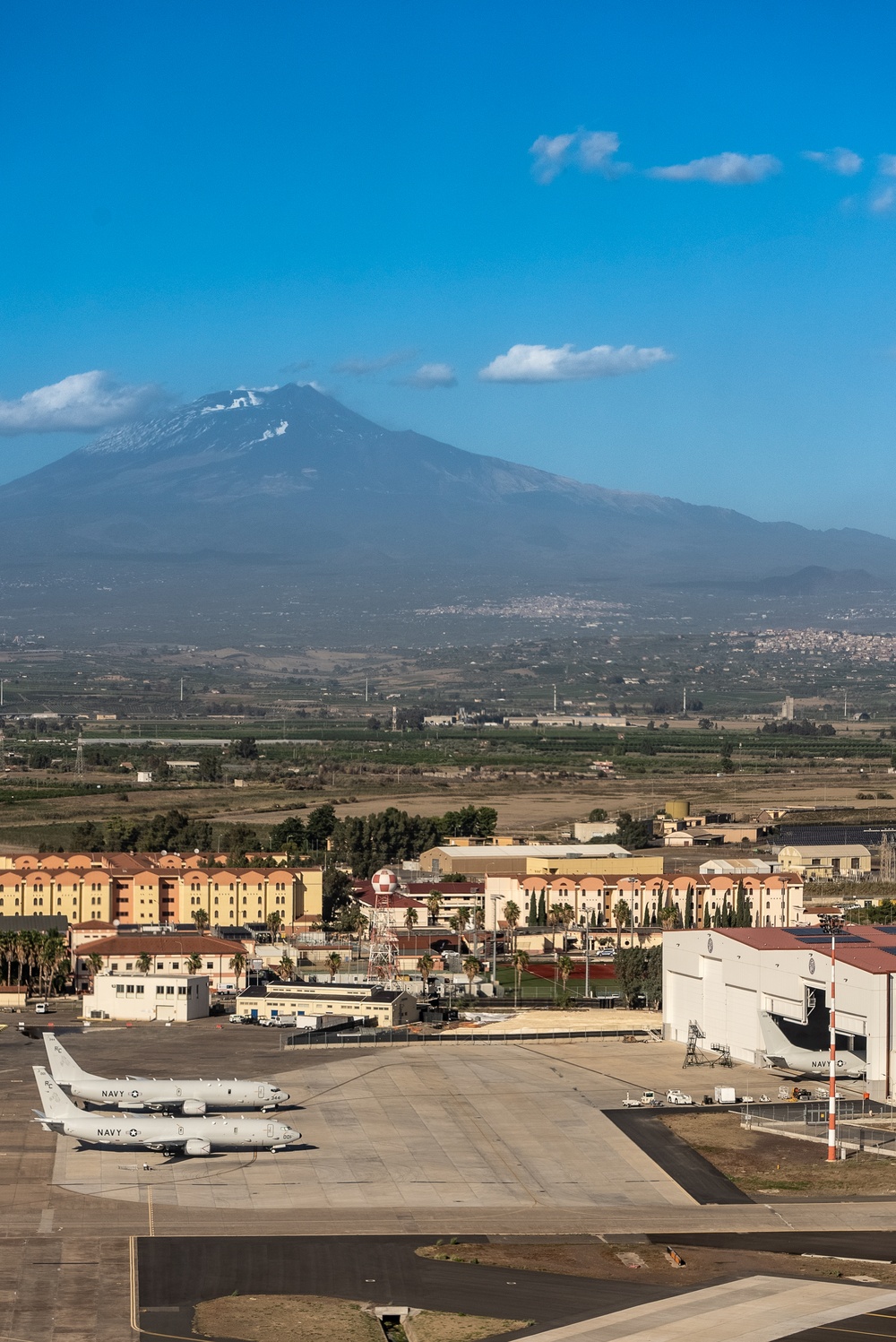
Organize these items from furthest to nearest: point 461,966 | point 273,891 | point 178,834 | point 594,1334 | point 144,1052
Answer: point 178,834, point 273,891, point 461,966, point 144,1052, point 594,1334

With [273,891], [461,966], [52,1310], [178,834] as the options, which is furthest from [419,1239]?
[178,834]

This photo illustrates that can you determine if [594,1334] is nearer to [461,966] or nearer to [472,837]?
[461,966]

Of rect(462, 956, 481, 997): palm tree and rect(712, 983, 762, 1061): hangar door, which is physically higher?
rect(712, 983, 762, 1061): hangar door

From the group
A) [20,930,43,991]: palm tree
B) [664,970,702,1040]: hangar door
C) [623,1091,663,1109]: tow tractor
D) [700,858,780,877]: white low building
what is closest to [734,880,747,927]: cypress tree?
[700,858,780,877]: white low building

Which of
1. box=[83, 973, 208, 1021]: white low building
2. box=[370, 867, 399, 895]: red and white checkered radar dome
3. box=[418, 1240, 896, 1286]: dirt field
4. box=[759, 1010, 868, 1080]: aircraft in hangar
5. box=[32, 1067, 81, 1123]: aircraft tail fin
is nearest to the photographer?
box=[418, 1240, 896, 1286]: dirt field

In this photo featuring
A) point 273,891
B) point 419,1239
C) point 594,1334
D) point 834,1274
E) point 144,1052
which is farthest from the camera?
point 273,891

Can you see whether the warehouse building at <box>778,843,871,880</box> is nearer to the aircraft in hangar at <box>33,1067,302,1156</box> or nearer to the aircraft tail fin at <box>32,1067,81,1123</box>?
the aircraft in hangar at <box>33,1067,302,1156</box>
